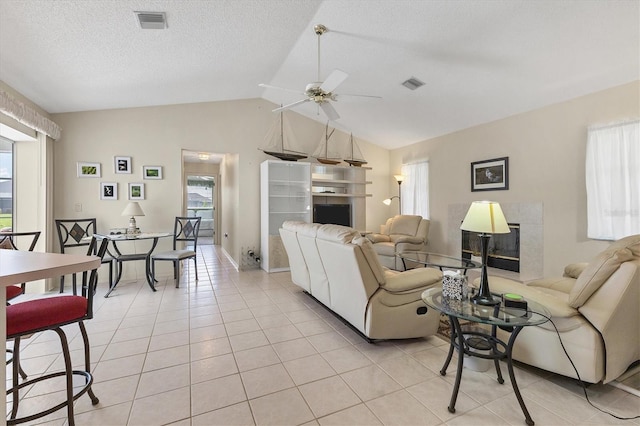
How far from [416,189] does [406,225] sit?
89 cm

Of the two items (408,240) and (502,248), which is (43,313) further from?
(502,248)

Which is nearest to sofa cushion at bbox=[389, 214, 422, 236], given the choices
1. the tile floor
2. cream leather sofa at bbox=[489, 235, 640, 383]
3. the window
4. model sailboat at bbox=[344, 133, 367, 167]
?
model sailboat at bbox=[344, 133, 367, 167]

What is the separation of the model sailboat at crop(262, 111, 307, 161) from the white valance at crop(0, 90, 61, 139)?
293 centimetres

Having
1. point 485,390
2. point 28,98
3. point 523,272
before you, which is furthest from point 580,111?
point 28,98

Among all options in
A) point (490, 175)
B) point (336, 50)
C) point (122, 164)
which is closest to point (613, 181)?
point (490, 175)

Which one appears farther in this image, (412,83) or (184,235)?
(184,235)

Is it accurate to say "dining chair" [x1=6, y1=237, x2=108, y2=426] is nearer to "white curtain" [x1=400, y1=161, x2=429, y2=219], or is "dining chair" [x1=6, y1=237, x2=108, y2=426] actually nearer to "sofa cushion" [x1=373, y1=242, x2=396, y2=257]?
"sofa cushion" [x1=373, y1=242, x2=396, y2=257]

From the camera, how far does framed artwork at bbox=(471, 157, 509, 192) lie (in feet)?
14.9

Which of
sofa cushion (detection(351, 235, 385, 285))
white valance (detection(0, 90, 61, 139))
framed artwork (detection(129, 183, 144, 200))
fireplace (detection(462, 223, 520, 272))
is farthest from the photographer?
framed artwork (detection(129, 183, 144, 200))

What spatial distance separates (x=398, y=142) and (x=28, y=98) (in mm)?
6125

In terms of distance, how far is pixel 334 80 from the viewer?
2939 mm

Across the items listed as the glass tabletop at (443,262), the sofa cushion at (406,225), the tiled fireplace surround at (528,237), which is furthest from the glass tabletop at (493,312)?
the sofa cushion at (406,225)

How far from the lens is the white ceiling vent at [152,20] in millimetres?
2607

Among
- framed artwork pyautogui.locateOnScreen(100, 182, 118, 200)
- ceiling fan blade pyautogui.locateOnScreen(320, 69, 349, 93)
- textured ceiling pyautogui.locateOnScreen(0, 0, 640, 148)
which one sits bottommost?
framed artwork pyautogui.locateOnScreen(100, 182, 118, 200)
